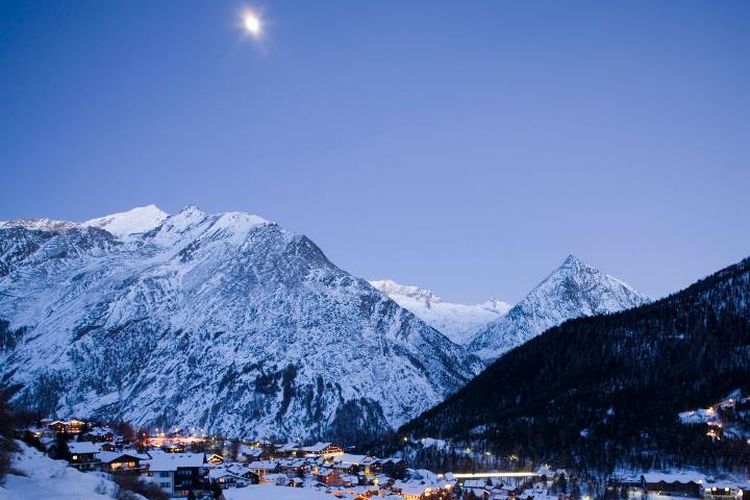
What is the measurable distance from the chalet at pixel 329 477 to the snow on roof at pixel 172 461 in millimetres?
34123

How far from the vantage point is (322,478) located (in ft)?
510

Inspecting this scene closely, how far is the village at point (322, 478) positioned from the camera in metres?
110

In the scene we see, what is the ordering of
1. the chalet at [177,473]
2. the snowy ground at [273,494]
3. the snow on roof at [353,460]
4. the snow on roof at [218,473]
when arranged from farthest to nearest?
the snow on roof at [353,460] < the snow on roof at [218,473] < the chalet at [177,473] < the snowy ground at [273,494]

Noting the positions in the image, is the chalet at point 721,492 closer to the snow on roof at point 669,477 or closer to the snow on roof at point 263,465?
the snow on roof at point 669,477

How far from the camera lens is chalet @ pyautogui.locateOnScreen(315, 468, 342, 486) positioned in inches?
5984

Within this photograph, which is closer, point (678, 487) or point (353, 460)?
point (678, 487)

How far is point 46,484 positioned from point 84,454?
62.1m

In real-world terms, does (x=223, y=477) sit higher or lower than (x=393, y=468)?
lower

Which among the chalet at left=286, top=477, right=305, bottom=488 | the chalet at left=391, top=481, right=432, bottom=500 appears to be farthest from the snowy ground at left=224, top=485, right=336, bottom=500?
the chalet at left=286, top=477, right=305, bottom=488

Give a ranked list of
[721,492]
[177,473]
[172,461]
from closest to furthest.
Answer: [177,473] → [172,461] → [721,492]

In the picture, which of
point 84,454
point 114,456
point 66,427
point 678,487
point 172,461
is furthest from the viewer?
point 66,427

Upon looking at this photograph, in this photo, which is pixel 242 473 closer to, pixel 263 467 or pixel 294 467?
pixel 263 467

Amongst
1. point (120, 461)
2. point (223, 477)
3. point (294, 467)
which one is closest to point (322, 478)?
point (294, 467)

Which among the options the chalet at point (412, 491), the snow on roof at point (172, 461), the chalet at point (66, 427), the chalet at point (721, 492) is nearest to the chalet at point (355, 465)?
the chalet at point (412, 491)
